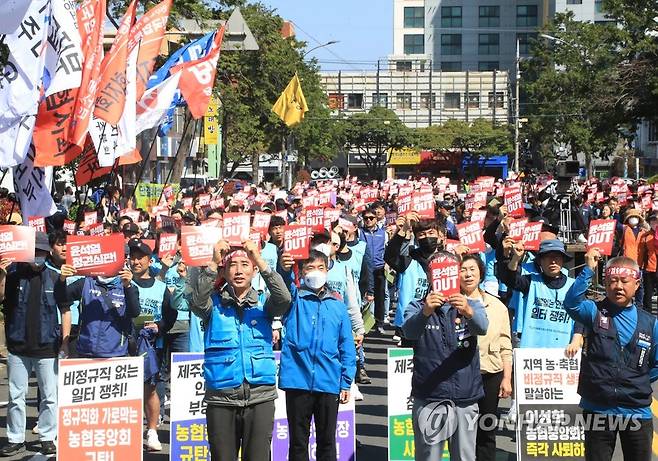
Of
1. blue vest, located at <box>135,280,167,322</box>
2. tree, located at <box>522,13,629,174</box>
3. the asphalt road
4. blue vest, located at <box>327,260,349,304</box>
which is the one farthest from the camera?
tree, located at <box>522,13,629,174</box>

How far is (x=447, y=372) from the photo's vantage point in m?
7.38

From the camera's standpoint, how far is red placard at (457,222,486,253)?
418 inches

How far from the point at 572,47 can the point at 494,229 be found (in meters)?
46.1

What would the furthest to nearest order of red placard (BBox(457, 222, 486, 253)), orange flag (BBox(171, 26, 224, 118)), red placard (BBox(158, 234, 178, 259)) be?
orange flag (BBox(171, 26, 224, 118)) → red placard (BBox(158, 234, 178, 259)) → red placard (BBox(457, 222, 486, 253))

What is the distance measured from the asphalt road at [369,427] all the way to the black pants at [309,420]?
1899mm

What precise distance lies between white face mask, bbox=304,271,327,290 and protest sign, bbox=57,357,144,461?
1.53 metres

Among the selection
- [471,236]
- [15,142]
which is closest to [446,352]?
[471,236]

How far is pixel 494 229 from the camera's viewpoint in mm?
14289

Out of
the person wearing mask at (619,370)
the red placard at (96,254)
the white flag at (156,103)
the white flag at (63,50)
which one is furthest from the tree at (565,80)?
the person wearing mask at (619,370)

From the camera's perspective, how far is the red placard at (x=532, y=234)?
10.8 meters

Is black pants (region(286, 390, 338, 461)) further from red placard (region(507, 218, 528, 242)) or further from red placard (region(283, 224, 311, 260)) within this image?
red placard (region(507, 218, 528, 242))

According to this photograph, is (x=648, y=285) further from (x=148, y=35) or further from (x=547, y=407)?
(x=547, y=407)

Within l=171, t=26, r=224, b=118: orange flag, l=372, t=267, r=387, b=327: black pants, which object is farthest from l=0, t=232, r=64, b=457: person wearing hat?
l=171, t=26, r=224, b=118: orange flag

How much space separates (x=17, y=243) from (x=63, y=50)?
397cm
